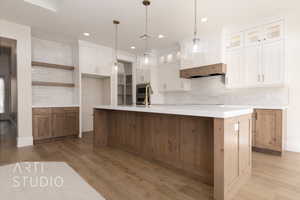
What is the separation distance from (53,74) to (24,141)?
6.38ft

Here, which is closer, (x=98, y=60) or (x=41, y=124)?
(x=41, y=124)

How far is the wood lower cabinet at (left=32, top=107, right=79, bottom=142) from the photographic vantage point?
12.7ft

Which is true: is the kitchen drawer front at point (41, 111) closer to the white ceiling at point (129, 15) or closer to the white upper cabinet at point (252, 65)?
the white ceiling at point (129, 15)

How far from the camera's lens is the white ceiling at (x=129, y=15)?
2.81 m

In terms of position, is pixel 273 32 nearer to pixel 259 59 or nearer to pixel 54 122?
pixel 259 59

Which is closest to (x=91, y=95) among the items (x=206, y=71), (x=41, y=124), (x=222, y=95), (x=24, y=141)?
(x=41, y=124)

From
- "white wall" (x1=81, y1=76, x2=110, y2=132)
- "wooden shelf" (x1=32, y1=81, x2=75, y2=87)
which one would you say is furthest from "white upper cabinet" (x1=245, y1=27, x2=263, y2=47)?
"wooden shelf" (x1=32, y1=81, x2=75, y2=87)

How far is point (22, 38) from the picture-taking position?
364 centimetres

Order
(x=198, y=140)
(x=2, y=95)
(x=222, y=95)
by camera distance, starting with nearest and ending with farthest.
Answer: (x=198, y=140) < (x=222, y=95) < (x=2, y=95)

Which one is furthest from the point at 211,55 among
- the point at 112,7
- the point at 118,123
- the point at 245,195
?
the point at 245,195

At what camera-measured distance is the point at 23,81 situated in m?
3.65

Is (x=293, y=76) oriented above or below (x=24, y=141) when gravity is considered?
above

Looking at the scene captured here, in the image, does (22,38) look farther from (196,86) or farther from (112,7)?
(196,86)

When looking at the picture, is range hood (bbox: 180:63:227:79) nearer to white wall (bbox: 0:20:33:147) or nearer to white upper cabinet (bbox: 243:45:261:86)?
white upper cabinet (bbox: 243:45:261:86)
